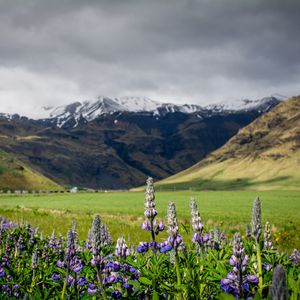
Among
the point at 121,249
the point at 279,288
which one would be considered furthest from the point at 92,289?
the point at 279,288

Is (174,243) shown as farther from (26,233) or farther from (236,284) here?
(26,233)

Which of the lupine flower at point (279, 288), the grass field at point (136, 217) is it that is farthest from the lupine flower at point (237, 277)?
the lupine flower at point (279, 288)

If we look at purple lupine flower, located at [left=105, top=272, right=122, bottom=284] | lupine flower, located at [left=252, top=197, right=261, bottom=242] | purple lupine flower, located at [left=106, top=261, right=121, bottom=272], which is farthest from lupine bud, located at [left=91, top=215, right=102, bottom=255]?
lupine flower, located at [left=252, top=197, right=261, bottom=242]

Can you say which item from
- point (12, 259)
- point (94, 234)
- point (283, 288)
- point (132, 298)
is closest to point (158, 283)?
point (132, 298)

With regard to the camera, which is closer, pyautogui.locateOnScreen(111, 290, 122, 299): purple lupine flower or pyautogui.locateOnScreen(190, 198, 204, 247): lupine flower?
pyautogui.locateOnScreen(111, 290, 122, 299): purple lupine flower

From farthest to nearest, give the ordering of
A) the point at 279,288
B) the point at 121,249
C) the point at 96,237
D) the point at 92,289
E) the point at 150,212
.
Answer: the point at 121,249 → the point at 92,289 → the point at 150,212 → the point at 96,237 → the point at 279,288

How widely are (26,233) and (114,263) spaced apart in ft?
30.0

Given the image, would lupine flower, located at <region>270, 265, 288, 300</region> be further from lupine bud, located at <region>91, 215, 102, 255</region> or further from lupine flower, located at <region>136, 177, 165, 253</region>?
lupine flower, located at <region>136, 177, 165, 253</region>

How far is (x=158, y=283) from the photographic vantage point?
199 inches

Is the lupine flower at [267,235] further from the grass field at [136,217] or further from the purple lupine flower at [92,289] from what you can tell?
the purple lupine flower at [92,289]

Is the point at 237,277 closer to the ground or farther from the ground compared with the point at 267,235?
closer to the ground

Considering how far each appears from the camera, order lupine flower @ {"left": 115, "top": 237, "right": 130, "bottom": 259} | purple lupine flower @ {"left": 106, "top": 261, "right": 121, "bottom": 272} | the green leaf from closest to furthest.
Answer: the green leaf, purple lupine flower @ {"left": 106, "top": 261, "right": 121, "bottom": 272}, lupine flower @ {"left": 115, "top": 237, "right": 130, "bottom": 259}

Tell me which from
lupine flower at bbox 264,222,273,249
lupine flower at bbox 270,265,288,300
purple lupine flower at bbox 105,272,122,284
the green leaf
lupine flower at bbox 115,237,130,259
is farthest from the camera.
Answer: lupine flower at bbox 264,222,273,249

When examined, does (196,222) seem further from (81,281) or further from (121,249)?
(81,281)
